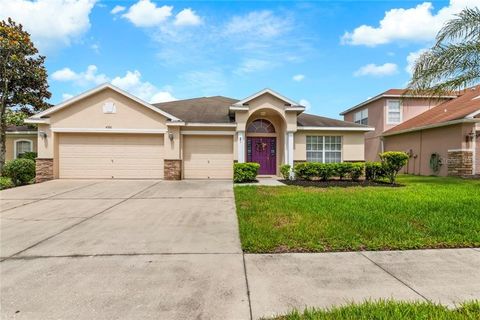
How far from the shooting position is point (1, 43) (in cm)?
1588

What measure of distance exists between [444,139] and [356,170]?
22.6 ft

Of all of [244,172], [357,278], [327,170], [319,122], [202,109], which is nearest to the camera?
[357,278]

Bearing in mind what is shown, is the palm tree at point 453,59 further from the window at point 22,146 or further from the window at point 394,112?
the window at point 22,146

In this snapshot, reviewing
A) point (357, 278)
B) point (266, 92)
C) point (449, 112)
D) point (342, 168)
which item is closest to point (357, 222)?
point (357, 278)

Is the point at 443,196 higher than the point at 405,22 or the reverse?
the reverse

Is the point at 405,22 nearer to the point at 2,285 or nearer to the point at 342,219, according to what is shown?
the point at 342,219

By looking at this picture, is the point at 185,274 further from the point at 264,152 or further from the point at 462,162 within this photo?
the point at 462,162

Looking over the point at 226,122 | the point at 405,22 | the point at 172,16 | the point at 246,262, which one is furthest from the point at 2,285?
the point at 405,22

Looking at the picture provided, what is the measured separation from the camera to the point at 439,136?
1535 centimetres

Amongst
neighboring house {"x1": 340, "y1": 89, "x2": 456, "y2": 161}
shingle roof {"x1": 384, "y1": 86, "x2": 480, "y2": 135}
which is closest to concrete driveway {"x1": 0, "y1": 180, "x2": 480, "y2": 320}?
shingle roof {"x1": 384, "y1": 86, "x2": 480, "y2": 135}

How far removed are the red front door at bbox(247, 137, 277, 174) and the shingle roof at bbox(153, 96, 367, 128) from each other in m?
1.77

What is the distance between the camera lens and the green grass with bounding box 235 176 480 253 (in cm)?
436

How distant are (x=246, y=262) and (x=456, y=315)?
7.62 feet

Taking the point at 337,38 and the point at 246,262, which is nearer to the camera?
the point at 246,262
